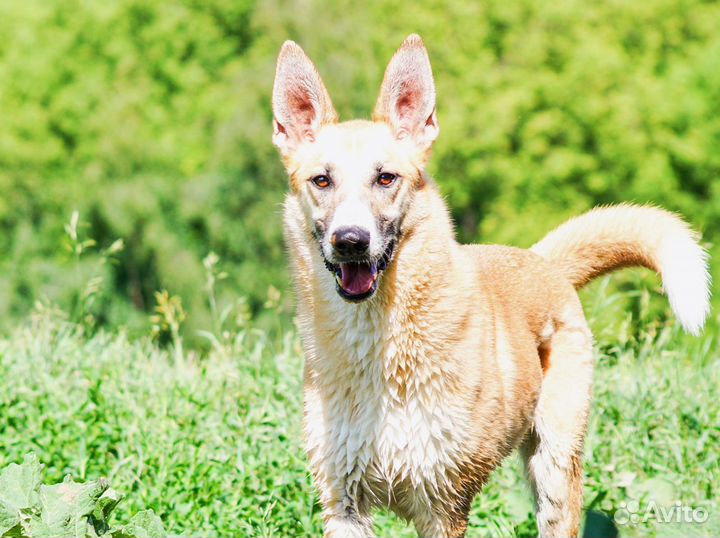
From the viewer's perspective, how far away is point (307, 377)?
5086mm

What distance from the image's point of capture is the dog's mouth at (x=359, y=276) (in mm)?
4785

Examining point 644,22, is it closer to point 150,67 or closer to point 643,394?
point 150,67

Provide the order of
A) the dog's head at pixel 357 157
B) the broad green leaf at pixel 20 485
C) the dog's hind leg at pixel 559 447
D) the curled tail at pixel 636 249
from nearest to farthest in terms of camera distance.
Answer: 1. the broad green leaf at pixel 20 485
2. the dog's head at pixel 357 157
3. the dog's hind leg at pixel 559 447
4. the curled tail at pixel 636 249

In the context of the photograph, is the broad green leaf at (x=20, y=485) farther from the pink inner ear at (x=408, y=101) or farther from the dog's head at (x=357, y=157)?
the pink inner ear at (x=408, y=101)

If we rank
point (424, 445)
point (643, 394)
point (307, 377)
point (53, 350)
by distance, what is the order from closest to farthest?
point (424, 445), point (307, 377), point (643, 394), point (53, 350)

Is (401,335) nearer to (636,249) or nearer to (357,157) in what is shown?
(357,157)

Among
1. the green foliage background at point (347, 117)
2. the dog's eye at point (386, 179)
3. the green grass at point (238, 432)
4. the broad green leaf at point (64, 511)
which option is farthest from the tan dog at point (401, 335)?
the green foliage background at point (347, 117)

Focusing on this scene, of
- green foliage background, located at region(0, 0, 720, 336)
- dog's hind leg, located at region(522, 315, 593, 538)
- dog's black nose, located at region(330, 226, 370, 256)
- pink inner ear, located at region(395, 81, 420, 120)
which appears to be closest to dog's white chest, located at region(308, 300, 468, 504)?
dog's black nose, located at region(330, 226, 370, 256)

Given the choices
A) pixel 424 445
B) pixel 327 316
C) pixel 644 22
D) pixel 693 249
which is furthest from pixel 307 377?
pixel 644 22

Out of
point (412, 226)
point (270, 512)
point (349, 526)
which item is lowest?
point (270, 512)

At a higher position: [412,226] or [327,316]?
[412,226]

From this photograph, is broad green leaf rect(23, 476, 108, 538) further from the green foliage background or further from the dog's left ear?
the green foliage background

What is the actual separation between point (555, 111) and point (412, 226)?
3053 cm

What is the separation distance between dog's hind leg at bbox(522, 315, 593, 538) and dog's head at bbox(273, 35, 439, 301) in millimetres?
1392
